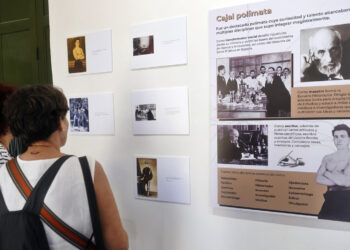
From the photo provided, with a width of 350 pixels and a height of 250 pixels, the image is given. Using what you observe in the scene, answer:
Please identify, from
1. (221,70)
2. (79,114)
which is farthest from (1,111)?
(221,70)

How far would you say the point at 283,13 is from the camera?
1.06 metres

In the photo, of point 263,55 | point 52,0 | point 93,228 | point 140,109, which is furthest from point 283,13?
point 52,0

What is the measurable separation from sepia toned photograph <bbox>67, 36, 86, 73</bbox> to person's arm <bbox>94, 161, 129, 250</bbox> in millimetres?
762

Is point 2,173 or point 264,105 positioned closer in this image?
point 2,173

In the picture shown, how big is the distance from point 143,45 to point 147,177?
606 mm

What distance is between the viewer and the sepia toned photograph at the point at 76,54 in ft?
4.96

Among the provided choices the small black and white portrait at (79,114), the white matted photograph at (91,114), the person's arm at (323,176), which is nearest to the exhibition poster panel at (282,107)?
the person's arm at (323,176)

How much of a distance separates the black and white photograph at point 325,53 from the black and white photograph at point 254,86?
0.18 ft

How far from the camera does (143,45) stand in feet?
4.40

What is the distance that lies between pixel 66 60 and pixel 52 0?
34 centimetres

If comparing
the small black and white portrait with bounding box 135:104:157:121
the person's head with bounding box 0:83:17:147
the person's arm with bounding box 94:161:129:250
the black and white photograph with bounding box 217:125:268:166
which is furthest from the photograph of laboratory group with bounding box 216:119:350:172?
the person's head with bounding box 0:83:17:147

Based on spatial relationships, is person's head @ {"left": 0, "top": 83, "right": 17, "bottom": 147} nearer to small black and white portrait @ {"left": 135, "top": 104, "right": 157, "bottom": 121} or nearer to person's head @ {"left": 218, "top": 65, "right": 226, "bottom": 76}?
small black and white portrait @ {"left": 135, "top": 104, "right": 157, "bottom": 121}

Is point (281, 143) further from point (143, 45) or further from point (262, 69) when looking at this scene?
point (143, 45)

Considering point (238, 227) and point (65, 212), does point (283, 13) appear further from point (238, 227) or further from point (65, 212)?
point (65, 212)
